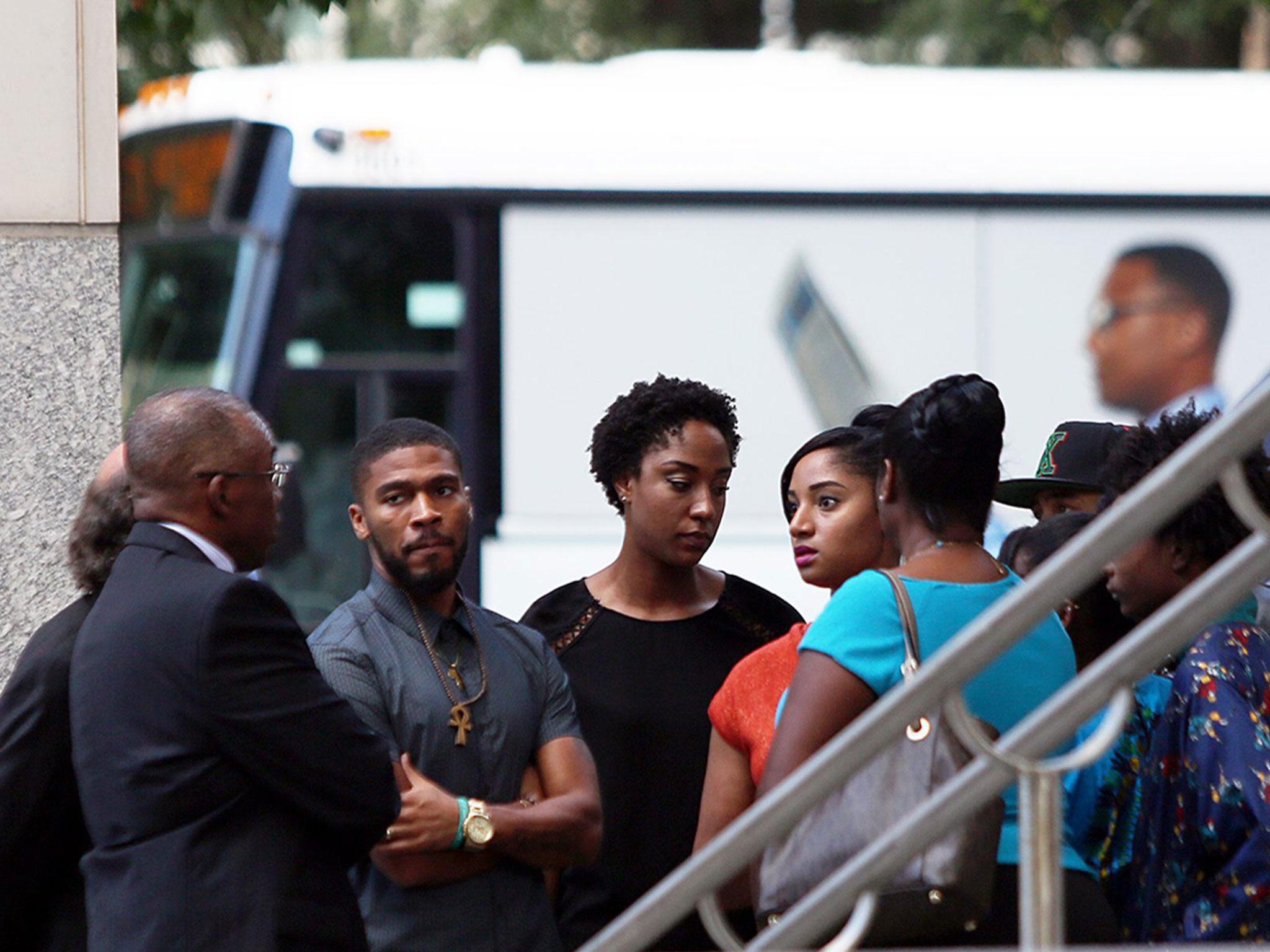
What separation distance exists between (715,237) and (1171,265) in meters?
2.00

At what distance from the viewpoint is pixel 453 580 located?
3.88 meters

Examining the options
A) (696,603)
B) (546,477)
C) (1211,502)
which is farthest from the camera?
(546,477)

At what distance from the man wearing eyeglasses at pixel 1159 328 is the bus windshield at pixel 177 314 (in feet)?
12.4

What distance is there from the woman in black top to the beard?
1.42ft

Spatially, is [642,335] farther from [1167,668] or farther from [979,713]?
[979,713]

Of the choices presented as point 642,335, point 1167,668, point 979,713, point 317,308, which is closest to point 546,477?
point 642,335

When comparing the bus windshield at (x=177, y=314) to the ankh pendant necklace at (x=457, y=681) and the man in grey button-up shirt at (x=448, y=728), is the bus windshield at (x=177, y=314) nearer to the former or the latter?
the man in grey button-up shirt at (x=448, y=728)

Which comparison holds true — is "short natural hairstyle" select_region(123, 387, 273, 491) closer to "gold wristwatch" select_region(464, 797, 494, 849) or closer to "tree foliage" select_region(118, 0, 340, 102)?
"gold wristwatch" select_region(464, 797, 494, 849)

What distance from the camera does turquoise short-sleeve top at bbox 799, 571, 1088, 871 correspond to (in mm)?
3023

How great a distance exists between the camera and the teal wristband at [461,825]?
3451mm

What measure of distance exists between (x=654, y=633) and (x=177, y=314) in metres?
5.06

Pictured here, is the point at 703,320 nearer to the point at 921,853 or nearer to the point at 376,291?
the point at 376,291

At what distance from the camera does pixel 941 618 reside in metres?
3.07

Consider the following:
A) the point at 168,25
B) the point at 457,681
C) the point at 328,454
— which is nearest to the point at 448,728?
the point at 457,681
